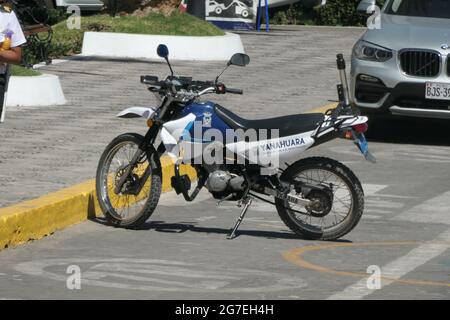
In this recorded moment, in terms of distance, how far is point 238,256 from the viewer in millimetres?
9922

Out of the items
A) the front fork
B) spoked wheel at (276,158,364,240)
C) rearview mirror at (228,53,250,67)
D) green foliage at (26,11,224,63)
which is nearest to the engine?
spoked wheel at (276,158,364,240)

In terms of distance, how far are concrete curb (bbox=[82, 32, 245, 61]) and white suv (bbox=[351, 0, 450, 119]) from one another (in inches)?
189

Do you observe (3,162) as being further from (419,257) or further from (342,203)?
(419,257)

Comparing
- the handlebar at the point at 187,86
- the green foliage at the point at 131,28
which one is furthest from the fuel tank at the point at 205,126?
the green foliage at the point at 131,28

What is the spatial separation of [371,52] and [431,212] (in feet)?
14.6

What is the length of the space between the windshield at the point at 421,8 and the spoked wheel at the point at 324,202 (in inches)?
258

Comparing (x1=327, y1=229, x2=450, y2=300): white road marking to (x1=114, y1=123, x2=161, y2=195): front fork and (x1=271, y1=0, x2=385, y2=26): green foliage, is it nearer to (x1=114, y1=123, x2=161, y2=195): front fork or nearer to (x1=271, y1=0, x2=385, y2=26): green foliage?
(x1=114, y1=123, x2=161, y2=195): front fork

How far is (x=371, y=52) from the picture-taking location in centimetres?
1594

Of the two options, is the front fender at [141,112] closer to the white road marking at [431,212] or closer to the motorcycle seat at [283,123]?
the motorcycle seat at [283,123]

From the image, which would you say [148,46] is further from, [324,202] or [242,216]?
[324,202]

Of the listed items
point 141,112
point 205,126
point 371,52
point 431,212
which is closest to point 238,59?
point 205,126

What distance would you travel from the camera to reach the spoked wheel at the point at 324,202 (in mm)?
10391

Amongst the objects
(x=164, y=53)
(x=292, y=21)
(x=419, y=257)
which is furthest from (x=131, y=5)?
(x=419, y=257)

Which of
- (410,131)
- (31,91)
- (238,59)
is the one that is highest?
(238,59)
